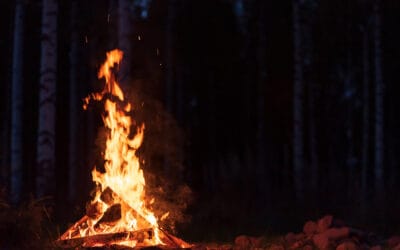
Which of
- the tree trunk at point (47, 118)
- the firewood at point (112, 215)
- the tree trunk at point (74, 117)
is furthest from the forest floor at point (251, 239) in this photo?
the tree trunk at point (74, 117)

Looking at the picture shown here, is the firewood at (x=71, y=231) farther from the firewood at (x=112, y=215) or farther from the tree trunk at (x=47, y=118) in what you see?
the tree trunk at (x=47, y=118)

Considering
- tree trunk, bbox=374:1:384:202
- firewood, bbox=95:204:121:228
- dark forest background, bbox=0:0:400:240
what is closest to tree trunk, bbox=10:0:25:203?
dark forest background, bbox=0:0:400:240

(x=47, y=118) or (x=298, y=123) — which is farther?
(x=298, y=123)

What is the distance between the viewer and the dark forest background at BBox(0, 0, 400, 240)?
14273 millimetres

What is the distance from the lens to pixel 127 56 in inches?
529

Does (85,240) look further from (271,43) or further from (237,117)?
(237,117)

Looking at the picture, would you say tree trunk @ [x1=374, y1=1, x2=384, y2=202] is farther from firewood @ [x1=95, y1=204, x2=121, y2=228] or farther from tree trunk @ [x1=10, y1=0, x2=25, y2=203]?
firewood @ [x1=95, y1=204, x2=121, y2=228]

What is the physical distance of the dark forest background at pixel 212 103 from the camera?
1427cm

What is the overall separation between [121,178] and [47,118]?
376 centimetres

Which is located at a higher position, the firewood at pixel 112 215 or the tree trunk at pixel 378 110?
the tree trunk at pixel 378 110

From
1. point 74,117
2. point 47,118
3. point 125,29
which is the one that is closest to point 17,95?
point 74,117

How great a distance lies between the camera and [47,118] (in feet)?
47.0

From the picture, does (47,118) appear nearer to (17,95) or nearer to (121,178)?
(121,178)

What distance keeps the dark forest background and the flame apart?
45 centimetres
